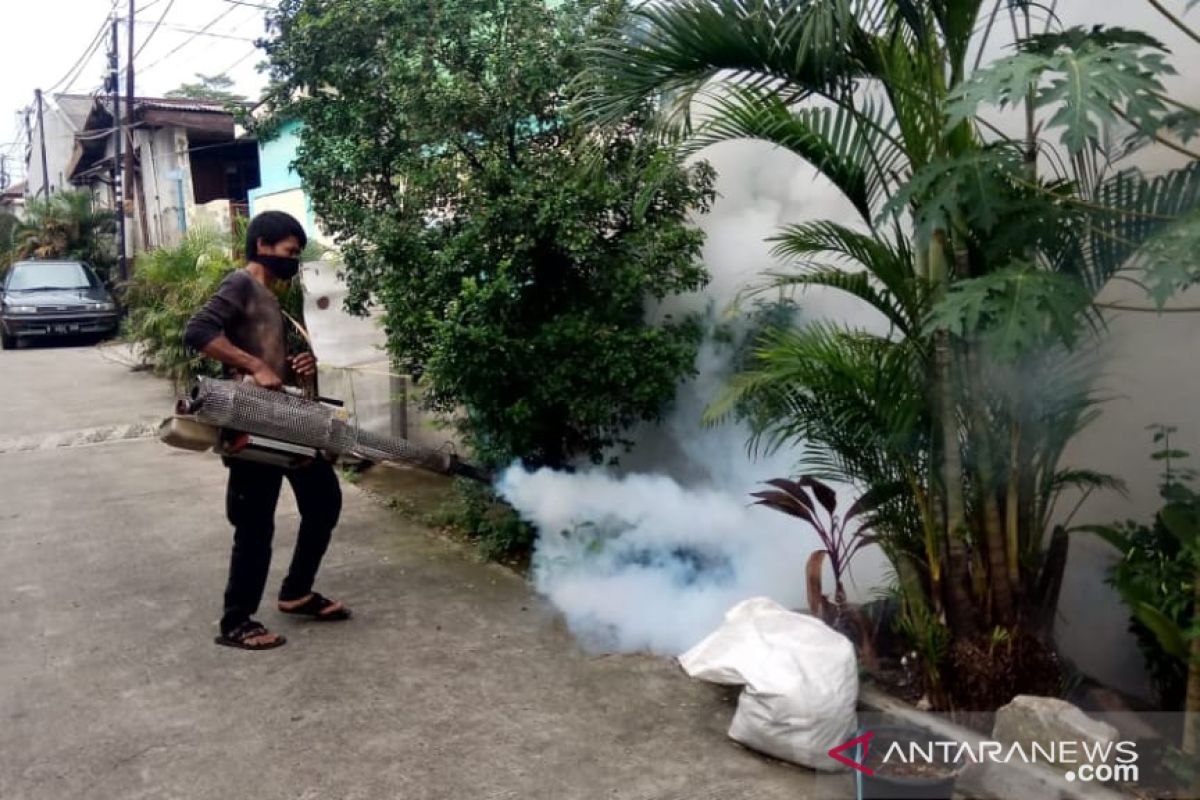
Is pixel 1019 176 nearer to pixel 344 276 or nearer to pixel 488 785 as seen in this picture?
pixel 488 785

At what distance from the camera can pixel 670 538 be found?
4.94m

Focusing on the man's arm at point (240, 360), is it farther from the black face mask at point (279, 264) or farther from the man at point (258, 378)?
the black face mask at point (279, 264)

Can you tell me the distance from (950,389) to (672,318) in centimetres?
218

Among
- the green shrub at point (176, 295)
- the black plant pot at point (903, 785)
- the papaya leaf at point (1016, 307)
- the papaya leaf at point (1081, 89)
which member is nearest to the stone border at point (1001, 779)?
the black plant pot at point (903, 785)

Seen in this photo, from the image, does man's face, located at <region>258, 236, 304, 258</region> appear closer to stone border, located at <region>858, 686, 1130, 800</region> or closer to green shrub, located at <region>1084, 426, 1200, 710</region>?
stone border, located at <region>858, 686, 1130, 800</region>

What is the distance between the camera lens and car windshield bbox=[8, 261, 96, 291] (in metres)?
17.9

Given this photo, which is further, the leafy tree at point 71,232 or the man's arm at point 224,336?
the leafy tree at point 71,232

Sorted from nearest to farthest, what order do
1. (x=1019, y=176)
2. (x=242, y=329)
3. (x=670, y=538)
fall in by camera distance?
(x=1019, y=176)
(x=242, y=329)
(x=670, y=538)

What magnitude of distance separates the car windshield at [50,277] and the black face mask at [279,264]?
1586 cm

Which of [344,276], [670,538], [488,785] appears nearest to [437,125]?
[344,276]

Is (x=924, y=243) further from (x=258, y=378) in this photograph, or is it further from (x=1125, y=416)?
(x=258, y=378)

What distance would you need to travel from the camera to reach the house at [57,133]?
110 ft

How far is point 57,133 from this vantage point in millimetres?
35562

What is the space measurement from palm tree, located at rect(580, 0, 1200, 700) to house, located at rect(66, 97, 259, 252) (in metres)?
16.6
